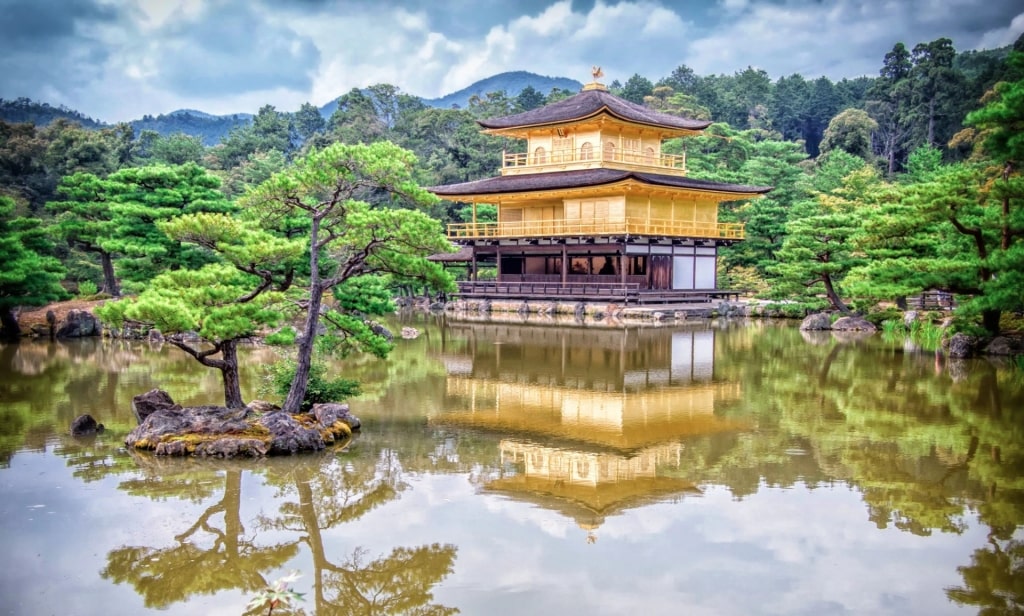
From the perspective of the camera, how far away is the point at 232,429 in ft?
34.8

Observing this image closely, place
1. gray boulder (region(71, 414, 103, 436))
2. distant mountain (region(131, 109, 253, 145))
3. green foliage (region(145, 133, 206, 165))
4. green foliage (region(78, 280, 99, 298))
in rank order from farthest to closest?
distant mountain (region(131, 109, 253, 145))
green foliage (region(145, 133, 206, 165))
green foliage (region(78, 280, 99, 298))
gray boulder (region(71, 414, 103, 436))

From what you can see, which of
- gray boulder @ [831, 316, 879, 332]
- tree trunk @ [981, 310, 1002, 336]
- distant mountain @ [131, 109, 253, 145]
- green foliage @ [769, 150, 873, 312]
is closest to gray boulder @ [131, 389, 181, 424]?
tree trunk @ [981, 310, 1002, 336]

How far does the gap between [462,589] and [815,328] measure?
22801mm

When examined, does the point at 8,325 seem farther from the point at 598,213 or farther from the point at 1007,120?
the point at 1007,120

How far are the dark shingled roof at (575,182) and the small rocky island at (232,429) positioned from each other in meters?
21.9

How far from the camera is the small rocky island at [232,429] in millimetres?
10289

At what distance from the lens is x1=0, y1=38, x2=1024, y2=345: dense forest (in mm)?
17609

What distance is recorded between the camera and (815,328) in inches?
1063

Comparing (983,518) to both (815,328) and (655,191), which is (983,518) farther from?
(655,191)

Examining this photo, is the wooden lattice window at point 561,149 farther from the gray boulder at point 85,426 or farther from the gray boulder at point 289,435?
the gray boulder at point 289,435

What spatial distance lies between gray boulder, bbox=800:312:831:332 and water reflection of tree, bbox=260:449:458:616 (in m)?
20.3

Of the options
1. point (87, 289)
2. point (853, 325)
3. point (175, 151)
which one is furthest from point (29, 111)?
point (853, 325)

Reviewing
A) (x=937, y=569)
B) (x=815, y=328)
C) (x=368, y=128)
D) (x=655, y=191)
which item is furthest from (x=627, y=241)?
(x=368, y=128)

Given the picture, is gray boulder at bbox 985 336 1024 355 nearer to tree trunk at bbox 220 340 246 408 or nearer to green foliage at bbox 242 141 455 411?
green foliage at bbox 242 141 455 411
